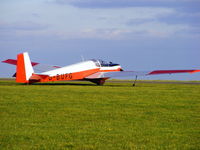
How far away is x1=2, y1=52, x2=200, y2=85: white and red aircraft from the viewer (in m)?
27.2

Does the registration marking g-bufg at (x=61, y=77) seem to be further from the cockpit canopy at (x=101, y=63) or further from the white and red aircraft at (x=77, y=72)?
the cockpit canopy at (x=101, y=63)

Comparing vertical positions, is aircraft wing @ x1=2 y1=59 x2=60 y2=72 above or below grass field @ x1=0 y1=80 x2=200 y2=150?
above

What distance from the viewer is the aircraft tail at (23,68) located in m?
26.9

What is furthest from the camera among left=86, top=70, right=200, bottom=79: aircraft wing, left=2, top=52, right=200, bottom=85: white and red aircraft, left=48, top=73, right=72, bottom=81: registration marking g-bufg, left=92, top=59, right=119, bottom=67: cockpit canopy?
left=92, top=59, right=119, bottom=67: cockpit canopy

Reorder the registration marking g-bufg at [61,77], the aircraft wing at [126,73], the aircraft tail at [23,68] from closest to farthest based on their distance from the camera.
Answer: the aircraft tail at [23,68], the registration marking g-bufg at [61,77], the aircraft wing at [126,73]

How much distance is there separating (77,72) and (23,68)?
519cm

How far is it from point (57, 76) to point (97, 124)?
731 inches

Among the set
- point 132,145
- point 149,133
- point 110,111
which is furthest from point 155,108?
point 132,145

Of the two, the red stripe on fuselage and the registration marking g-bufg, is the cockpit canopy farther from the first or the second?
the registration marking g-bufg

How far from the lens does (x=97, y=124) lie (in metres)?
10.5

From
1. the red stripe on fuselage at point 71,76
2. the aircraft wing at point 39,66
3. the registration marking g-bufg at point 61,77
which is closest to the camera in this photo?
the red stripe on fuselage at point 71,76

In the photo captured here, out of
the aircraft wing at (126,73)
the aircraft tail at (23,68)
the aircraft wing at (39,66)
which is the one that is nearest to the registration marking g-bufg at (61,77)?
the aircraft tail at (23,68)

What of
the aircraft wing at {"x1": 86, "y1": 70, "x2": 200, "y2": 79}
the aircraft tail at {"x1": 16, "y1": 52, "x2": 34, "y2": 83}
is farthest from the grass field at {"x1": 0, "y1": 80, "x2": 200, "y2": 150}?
the aircraft wing at {"x1": 86, "y1": 70, "x2": 200, "y2": 79}

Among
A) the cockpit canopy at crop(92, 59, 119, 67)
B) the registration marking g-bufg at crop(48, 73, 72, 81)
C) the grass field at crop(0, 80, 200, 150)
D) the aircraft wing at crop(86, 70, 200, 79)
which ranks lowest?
the grass field at crop(0, 80, 200, 150)
